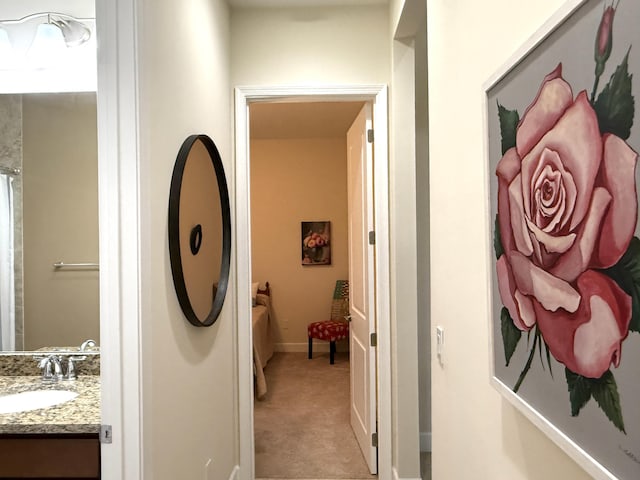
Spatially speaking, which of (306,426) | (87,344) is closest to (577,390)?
(87,344)

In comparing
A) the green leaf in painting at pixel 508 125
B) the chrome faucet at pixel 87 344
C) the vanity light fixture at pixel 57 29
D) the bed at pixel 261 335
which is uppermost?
the vanity light fixture at pixel 57 29

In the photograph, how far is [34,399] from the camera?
5.79ft

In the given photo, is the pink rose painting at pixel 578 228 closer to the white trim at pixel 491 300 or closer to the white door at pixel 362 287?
the white trim at pixel 491 300

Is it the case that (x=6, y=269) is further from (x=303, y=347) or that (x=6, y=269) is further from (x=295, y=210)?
(x=303, y=347)

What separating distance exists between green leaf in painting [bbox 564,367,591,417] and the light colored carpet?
2.60 meters

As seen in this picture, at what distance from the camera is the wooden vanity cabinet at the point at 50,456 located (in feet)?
4.64

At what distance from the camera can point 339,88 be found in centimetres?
267

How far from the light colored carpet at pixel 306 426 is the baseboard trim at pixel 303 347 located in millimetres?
609

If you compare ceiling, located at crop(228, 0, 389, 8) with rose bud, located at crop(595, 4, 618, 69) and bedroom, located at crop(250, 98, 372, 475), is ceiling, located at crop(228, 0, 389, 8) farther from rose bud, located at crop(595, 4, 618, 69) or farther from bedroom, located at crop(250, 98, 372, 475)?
bedroom, located at crop(250, 98, 372, 475)

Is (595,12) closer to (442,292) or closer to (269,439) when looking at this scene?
(442,292)

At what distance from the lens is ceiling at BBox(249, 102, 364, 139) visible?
15.6 feet

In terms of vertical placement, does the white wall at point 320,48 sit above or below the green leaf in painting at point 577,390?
above

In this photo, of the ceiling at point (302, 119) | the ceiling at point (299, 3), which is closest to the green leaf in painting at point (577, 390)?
the ceiling at point (299, 3)

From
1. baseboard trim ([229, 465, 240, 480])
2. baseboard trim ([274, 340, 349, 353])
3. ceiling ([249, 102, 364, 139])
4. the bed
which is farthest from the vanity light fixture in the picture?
baseboard trim ([274, 340, 349, 353])
